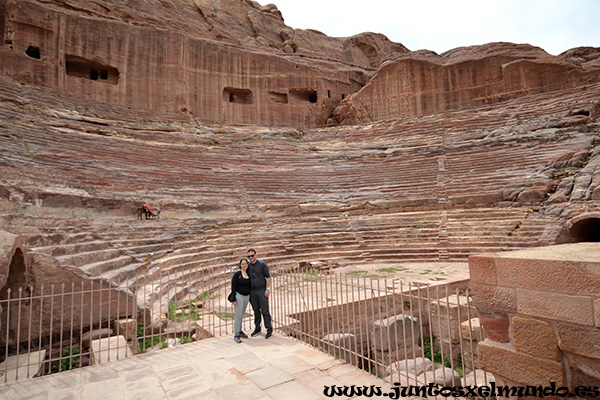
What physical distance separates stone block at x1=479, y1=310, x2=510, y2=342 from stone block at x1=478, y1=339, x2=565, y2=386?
5 centimetres

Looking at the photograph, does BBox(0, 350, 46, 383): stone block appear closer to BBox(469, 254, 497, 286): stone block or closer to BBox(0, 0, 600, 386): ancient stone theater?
BBox(0, 0, 600, 386): ancient stone theater

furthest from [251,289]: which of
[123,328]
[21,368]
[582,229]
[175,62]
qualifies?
[175,62]

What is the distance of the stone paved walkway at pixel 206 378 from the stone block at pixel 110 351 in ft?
0.49

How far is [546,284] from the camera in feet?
6.51

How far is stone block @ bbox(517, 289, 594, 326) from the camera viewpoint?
5.97 ft

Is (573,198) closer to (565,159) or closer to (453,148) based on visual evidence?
(565,159)

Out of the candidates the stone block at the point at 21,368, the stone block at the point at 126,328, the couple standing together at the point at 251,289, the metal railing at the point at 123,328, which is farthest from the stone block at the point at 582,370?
the stone block at the point at 126,328

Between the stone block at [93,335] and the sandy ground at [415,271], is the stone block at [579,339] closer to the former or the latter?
the stone block at [93,335]

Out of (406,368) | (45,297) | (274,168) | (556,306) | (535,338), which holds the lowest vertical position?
(406,368)

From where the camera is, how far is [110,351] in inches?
163

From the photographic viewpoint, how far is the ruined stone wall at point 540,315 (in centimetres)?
183

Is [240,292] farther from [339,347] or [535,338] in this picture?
[535,338]

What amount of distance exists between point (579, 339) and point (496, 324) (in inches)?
18.2

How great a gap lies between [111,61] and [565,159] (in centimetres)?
2536
